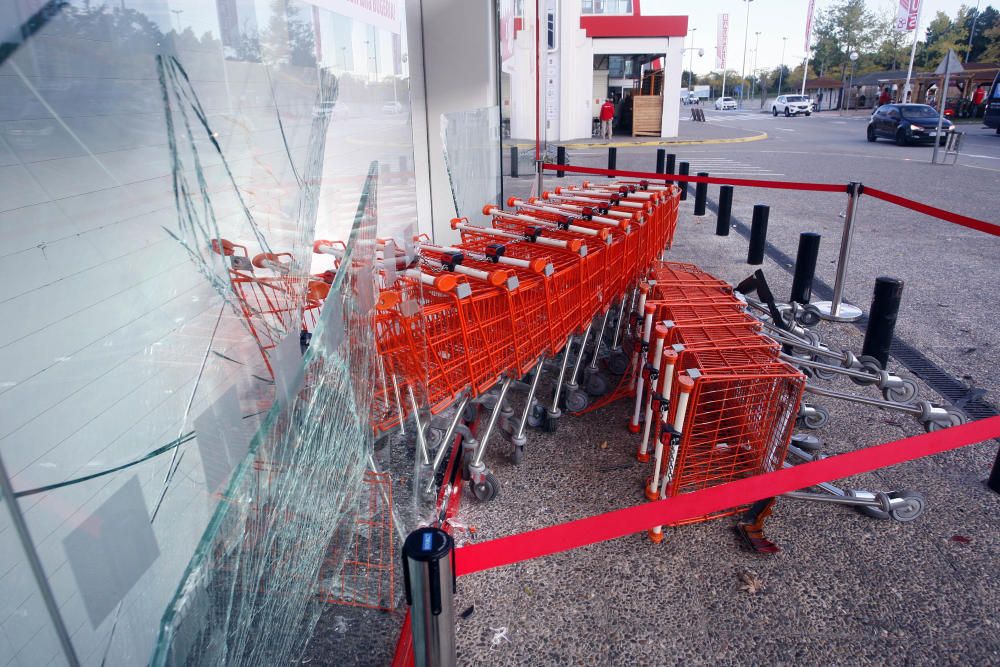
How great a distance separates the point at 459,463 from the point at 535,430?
0.67 m

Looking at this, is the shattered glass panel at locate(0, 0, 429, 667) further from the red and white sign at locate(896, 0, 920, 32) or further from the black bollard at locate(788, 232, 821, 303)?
the red and white sign at locate(896, 0, 920, 32)

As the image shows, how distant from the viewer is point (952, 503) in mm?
2881

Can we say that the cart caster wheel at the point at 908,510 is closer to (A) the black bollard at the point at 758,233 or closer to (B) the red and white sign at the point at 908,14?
(A) the black bollard at the point at 758,233

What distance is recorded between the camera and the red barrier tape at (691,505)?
136 cm

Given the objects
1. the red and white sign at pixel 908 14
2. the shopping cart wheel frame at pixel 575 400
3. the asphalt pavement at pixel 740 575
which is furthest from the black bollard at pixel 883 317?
the red and white sign at pixel 908 14

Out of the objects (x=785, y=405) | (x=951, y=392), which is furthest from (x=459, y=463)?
(x=951, y=392)

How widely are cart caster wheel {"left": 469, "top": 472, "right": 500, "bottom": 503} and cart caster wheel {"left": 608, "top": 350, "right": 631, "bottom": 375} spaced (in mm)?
1505

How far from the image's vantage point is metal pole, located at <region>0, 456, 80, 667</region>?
2.86ft

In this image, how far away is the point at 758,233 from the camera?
6551 mm

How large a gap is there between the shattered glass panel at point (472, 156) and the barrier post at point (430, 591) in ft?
15.0

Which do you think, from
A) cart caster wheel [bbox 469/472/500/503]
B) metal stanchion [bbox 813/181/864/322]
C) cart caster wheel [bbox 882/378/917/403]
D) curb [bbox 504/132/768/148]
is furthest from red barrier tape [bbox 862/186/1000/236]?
curb [bbox 504/132/768/148]

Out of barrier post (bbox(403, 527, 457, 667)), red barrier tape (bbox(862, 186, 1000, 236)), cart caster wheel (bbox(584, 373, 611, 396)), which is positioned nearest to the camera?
barrier post (bbox(403, 527, 457, 667))

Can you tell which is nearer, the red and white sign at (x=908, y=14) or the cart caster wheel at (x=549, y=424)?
the cart caster wheel at (x=549, y=424)

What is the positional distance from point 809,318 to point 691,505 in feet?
13.4
